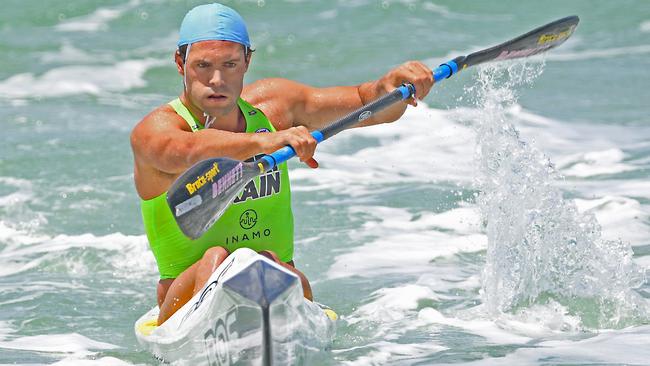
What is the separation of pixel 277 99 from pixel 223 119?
0.47 m

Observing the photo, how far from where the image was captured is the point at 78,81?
460 inches

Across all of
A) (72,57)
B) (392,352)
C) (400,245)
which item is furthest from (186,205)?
(72,57)

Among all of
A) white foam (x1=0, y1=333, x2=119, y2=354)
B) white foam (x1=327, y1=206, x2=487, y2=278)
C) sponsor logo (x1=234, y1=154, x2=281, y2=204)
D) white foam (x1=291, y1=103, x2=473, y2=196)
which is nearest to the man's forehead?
sponsor logo (x1=234, y1=154, x2=281, y2=204)

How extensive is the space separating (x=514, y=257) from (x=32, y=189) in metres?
4.09

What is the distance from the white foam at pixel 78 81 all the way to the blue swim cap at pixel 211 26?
7070mm

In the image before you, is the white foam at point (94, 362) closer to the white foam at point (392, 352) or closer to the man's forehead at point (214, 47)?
the white foam at point (392, 352)

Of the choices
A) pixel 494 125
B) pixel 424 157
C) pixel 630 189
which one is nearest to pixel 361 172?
pixel 424 157

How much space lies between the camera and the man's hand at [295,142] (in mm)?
4113

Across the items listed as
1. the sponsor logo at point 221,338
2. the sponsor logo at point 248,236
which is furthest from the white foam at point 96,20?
the sponsor logo at point 221,338

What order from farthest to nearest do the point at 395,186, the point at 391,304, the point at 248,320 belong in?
the point at 395,186
the point at 391,304
the point at 248,320

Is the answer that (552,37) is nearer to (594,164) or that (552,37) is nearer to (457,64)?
(457,64)

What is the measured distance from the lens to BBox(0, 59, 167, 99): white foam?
11375mm

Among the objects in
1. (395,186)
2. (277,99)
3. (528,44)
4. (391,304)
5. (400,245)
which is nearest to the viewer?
(277,99)

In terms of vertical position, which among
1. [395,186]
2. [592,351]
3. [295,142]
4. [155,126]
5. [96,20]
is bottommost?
[592,351]
